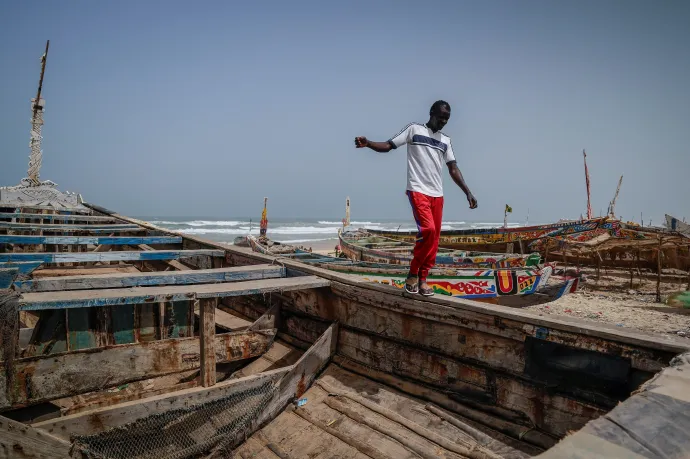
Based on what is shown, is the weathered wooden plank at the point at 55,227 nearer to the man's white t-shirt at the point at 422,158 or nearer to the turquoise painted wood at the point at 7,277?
the turquoise painted wood at the point at 7,277

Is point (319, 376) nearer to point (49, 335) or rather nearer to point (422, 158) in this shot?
point (422, 158)

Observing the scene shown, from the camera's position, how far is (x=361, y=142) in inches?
126

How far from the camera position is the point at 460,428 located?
106 inches

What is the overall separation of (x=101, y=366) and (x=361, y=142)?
2886 millimetres

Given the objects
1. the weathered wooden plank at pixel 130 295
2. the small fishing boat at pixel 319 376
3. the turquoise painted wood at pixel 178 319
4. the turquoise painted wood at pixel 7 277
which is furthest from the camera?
the turquoise painted wood at pixel 178 319

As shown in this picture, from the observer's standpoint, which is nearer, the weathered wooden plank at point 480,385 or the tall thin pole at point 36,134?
the weathered wooden plank at point 480,385

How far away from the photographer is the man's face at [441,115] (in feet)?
10.9

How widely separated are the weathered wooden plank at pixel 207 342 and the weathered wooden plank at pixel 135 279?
63 centimetres

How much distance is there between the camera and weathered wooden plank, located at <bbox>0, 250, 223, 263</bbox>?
410cm

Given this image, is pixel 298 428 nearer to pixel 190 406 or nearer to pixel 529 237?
pixel 190 406

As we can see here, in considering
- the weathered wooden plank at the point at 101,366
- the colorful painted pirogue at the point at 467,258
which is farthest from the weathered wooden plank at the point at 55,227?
the colorful painted pirogue at the point at 467,258

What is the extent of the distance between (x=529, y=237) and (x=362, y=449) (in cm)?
1770

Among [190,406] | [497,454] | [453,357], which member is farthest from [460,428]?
[190,406]

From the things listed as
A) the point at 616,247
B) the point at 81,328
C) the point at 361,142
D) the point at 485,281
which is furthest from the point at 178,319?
the point at 616,247
